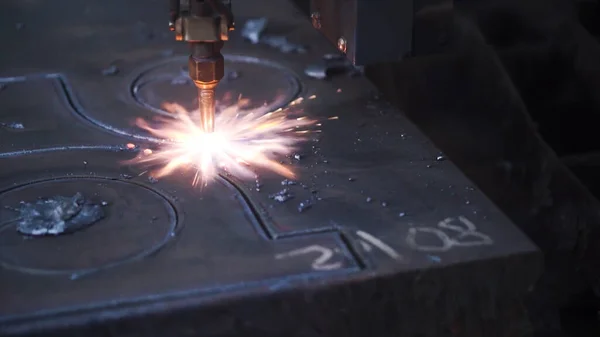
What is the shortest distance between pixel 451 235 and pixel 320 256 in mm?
171

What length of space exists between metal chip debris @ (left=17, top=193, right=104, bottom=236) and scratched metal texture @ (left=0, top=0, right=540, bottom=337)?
0.02 meters

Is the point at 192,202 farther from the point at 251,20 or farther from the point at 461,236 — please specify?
the point at 251,20

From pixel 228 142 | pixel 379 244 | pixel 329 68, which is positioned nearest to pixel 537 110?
pixel 329 68

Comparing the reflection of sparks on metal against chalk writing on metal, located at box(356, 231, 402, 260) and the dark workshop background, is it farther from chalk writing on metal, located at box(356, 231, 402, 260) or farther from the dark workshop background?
the dark workshop background

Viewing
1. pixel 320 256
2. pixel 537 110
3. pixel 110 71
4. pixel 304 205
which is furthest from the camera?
pixel 537 110

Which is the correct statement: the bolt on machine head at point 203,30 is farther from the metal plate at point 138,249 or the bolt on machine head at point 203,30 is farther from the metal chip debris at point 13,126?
the metal chip debris at point 13,126

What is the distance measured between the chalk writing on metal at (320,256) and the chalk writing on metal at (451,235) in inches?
4.0

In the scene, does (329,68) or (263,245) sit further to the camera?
(329,68)

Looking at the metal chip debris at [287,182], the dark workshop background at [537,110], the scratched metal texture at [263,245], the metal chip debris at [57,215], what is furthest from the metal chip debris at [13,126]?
the dark workshop background at [537,110]

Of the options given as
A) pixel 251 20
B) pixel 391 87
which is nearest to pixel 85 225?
pixel 251 20

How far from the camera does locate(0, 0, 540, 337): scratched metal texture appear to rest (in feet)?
2.74

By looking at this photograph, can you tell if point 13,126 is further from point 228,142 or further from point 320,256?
point 320,256

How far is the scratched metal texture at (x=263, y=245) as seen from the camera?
0.83 metres

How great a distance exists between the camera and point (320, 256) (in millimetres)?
915
